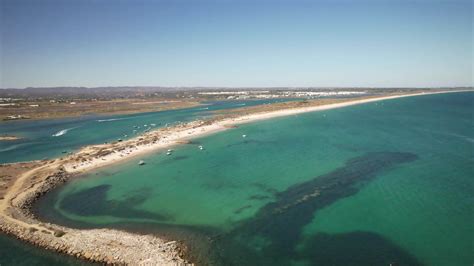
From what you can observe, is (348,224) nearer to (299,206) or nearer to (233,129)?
(299,206)

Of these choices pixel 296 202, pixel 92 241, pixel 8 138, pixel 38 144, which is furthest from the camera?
pixel 8 138

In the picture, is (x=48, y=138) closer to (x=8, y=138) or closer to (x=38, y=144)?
(x=38, y=144)

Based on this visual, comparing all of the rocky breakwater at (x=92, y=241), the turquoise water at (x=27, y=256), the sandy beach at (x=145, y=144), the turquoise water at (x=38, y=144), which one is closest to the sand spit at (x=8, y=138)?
the turquoise water at (x=38, y=144)

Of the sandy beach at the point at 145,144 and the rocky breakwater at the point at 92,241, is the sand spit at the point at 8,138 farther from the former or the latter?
the rocky breakwater at the point at 92,241

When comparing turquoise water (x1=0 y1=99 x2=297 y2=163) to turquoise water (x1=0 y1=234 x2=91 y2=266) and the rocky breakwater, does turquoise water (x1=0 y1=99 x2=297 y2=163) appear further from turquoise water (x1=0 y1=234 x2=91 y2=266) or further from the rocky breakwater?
turquoise water (x1=0 y1=234 x2=91 y2=266)

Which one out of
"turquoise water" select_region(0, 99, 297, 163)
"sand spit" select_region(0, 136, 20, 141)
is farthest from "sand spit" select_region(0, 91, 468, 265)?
"sand spit" select_region(0, 136, 20, 141)

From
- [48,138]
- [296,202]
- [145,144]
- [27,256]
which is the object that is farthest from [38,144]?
[296,202]

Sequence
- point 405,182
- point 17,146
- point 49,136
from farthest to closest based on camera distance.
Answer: point 49,136, point 17,146, point 405,182

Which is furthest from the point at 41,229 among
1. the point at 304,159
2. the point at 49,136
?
the point at 49,136
